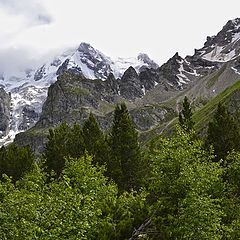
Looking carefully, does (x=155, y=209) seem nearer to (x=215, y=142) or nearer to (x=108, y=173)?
(x=215, y=142)

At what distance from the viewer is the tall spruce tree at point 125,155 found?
7256 cm

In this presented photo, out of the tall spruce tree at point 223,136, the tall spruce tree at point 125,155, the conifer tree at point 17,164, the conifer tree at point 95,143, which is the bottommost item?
the tall spruce tree at point 223,136

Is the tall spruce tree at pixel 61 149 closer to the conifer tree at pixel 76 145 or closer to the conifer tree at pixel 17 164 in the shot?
the conifer tree at pixel 76 145

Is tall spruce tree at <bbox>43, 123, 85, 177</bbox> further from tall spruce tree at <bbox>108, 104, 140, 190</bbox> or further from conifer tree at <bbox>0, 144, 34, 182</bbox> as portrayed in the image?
tall spruce tree at <bbox>108, 104, 140, 190</bbox>

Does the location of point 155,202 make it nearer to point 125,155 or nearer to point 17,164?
point 125,155

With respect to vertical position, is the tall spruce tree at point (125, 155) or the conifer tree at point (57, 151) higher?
the conifer tree at point (57, 151)

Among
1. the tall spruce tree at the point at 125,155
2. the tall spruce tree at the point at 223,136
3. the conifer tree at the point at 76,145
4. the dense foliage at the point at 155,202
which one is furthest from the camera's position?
the conifer tree at the point at 76,145

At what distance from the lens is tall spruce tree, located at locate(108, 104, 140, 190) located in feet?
238

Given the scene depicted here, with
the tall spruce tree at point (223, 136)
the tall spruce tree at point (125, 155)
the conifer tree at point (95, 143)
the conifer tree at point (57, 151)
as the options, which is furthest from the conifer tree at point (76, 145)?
the tall spruce tree at point (223, 136)

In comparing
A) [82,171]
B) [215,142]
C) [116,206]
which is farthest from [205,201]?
[215,142]

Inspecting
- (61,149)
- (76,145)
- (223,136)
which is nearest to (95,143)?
(76,145)

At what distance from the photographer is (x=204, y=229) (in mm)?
31562

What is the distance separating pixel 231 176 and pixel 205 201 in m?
10.7

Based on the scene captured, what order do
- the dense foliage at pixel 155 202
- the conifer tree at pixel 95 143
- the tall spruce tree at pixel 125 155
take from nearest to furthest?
the dense foliage at pixel 155 202 → the tall spruce tree at pixel 125 155 → the conifer tree at pixel 95 143
